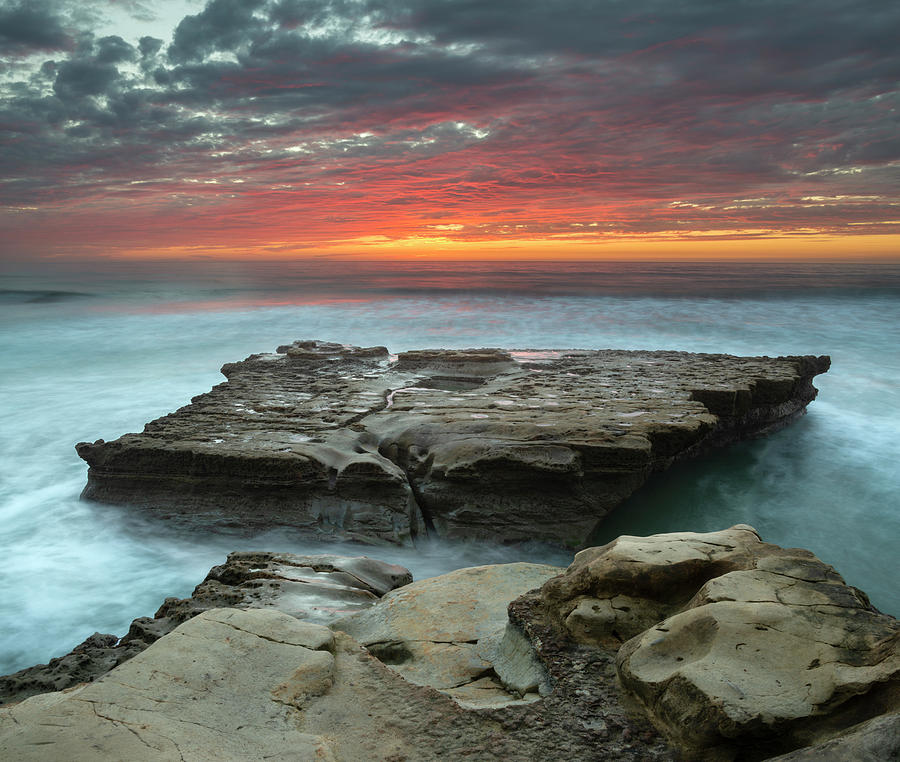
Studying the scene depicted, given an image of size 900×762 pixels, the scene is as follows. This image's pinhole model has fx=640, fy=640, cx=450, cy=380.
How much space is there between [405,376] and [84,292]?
35.3 m

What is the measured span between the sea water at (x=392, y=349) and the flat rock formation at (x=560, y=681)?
271 cm

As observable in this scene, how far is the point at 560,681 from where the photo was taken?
283 centimetres

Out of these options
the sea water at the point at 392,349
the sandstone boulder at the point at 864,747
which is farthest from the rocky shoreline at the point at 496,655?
the sea water at the point at 392,349

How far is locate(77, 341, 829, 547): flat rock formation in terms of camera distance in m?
6.24

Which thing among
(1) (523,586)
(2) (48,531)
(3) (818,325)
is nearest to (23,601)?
(2) (48,531)

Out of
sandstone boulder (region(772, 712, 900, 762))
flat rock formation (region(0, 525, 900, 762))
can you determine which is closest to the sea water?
flat rock formation (region(0, 525, 900, 762))

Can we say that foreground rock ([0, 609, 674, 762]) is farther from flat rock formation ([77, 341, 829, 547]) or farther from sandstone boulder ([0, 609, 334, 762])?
flat rock formation ([77, 341, 829, 547])

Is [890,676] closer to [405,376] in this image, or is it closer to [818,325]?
[405,376]

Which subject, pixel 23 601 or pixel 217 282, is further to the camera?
pixel 217 282

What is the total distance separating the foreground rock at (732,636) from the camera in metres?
2.24

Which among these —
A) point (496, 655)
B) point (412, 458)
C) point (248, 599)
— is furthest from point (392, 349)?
point (496, 655)

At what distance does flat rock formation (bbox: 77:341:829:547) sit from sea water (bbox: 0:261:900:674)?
A: 282 millimetres

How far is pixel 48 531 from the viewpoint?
668 cm

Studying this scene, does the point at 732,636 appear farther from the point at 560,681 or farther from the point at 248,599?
the point at 248,599
